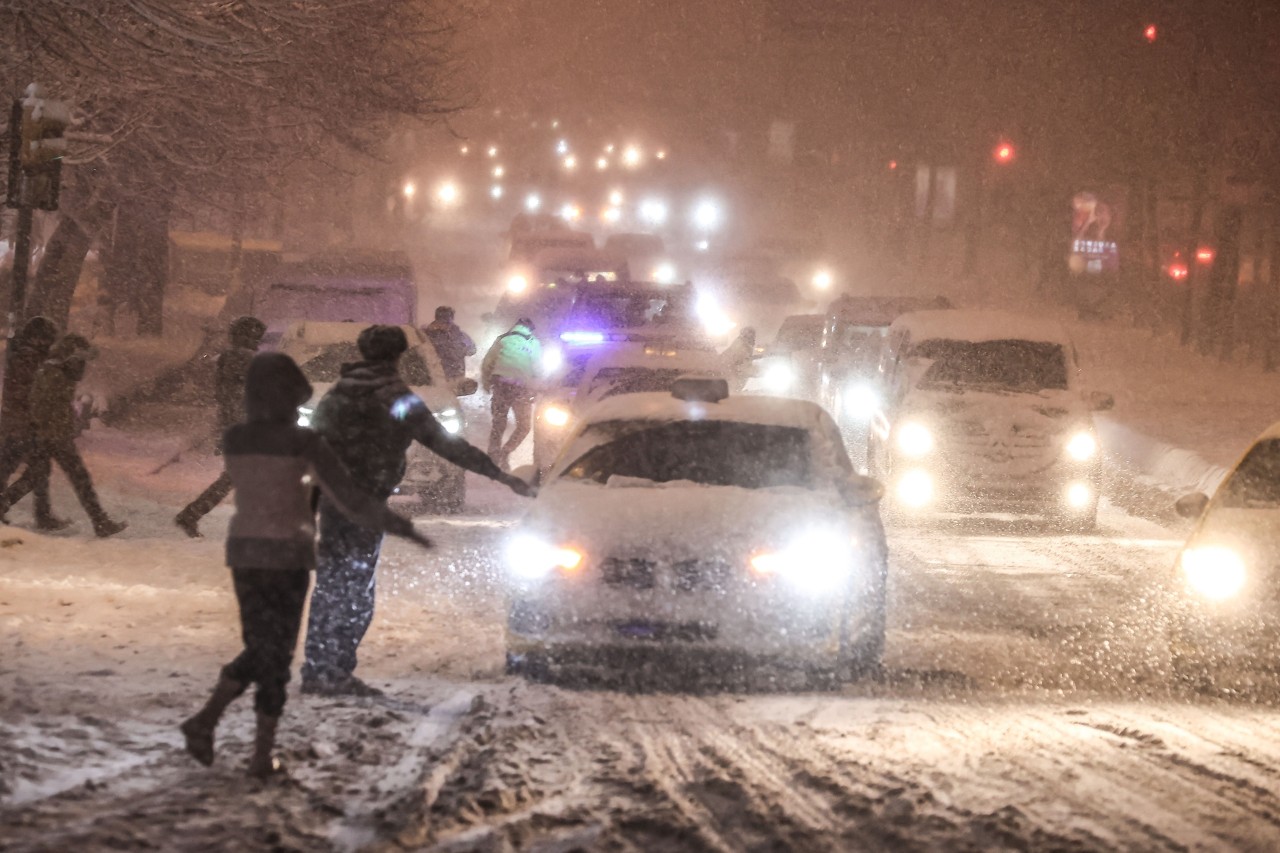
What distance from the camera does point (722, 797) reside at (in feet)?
19.1

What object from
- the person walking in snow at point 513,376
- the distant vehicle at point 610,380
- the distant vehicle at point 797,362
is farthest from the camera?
the distant vehicle at point 797,362

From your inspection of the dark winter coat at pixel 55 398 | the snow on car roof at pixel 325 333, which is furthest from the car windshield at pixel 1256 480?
the snow on car roof at pixel 325 333

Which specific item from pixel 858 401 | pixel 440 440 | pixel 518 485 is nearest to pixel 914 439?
pixel 858 401

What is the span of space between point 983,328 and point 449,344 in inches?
228

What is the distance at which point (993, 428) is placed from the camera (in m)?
15.2

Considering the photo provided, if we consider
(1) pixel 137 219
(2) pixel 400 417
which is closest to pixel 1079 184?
(1) pixel 137 219

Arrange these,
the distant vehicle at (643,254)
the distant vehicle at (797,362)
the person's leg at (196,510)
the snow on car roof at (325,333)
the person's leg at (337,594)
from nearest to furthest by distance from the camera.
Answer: the person's leg at (337,594)
the person's leg at (196,510)
the snow on car roof at (325,333)
the distant vehicle at (797,362)
the distant vehicle at (643,254)

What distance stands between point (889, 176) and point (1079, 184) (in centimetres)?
2393

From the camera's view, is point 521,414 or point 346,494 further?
point 521,414

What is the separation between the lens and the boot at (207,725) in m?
5.80

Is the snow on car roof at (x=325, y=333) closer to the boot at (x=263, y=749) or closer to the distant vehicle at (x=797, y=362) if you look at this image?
the distant vehicle at (x=797, y=362)

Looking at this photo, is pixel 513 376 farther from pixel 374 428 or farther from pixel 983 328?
pixel 374 428

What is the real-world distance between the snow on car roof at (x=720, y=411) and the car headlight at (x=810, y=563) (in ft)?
4.30

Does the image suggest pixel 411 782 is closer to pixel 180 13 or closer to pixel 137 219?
pixel 180 13
